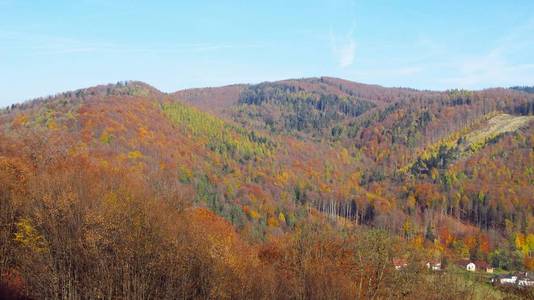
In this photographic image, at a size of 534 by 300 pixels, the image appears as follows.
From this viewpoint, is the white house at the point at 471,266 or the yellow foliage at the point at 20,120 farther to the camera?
the yellow foliage at the point at 20,120

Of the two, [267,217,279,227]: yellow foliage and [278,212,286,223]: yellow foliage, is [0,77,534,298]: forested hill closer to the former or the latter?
[278,212,286,223]: yellow foliage

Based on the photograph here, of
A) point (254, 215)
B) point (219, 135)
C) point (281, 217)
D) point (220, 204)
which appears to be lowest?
point (281, 217)

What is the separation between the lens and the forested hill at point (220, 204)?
73.5 ft

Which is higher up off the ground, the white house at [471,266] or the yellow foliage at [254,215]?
the yellow foliage at [254,215]

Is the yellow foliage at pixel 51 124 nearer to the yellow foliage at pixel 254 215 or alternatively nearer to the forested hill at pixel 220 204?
the forested hill at pixel 220 204

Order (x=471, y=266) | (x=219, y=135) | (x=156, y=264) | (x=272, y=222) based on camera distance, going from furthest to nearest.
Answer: (x=219, y=135)
(x=272, y=222)
(x=471, y=266)
(x=156, y=264)

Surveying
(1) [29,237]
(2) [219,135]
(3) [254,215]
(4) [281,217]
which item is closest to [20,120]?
(2) [219,135]

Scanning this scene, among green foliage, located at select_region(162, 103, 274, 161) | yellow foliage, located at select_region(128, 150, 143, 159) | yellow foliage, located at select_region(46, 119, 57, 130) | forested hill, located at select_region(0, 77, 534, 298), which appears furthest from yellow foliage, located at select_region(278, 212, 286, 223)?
yellow foliage, located at select_region(46, 119, 57, 130)

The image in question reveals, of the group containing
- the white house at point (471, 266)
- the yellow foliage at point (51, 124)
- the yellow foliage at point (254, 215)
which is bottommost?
Answer: the white house at point (471, 266)

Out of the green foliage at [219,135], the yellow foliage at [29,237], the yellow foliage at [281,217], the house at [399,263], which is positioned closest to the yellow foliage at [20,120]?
the green foliage at [219,135]

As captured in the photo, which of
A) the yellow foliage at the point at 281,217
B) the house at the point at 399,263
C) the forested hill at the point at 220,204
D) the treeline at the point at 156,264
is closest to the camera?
the treeline at the point at 156,264

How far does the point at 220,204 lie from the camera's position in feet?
336

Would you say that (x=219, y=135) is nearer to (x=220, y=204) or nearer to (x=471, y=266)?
(x=220, y=204)

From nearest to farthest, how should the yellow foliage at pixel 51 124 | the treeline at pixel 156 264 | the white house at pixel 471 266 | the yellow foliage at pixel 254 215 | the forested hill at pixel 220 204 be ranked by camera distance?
1. the treeline at pixel 156 264
2. the forested hill at pixel 220 204
3. the white house at pixel 471 266
4. the yellow foliage at pixel 254 215
5. the yellow foliage at pixel 51 124
